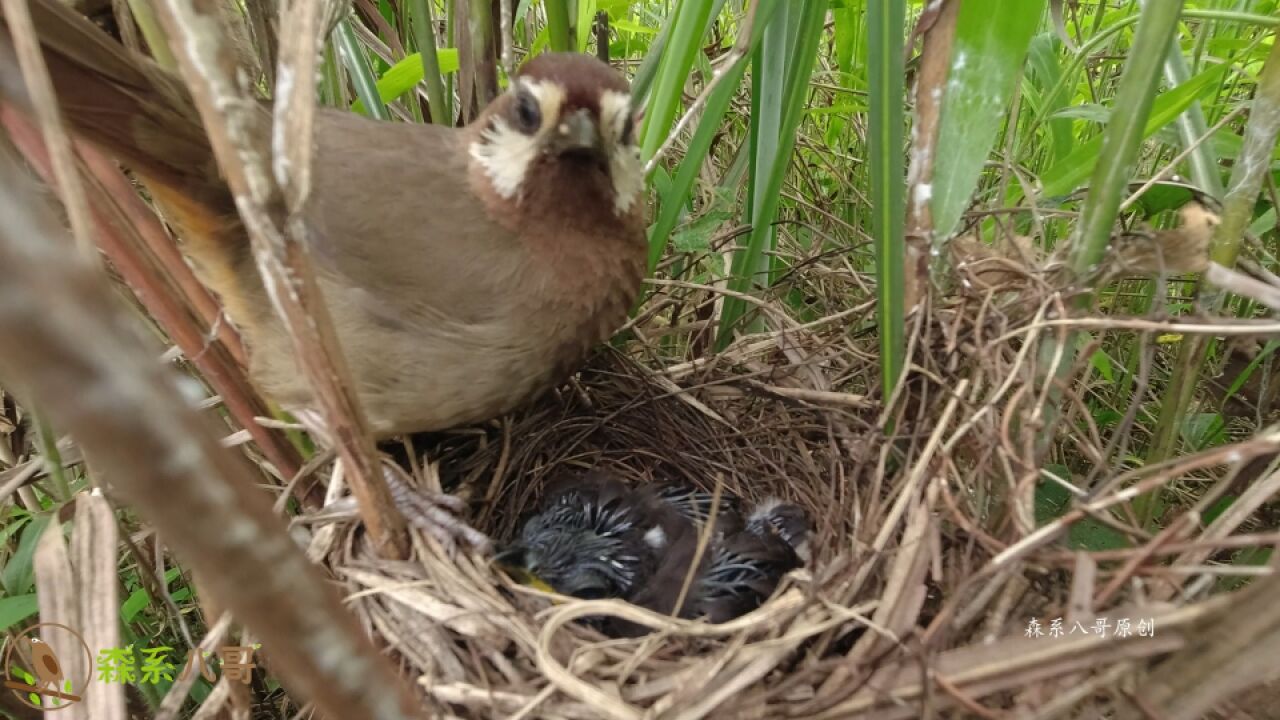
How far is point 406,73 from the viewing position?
1.18 meters

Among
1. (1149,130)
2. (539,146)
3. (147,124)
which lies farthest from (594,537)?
(1149,130)

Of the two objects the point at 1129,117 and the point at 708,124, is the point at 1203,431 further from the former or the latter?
the point at 708,124

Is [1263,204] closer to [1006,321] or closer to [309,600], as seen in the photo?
[1006,321]

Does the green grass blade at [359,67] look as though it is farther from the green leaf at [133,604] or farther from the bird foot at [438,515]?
the green leaf at [133,604]

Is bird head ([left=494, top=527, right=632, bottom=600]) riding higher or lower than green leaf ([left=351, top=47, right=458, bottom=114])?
lower

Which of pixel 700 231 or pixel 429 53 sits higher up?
pixel 429 53

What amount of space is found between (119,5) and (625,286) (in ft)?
2.38

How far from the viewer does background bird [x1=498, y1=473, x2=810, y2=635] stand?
1.10 m

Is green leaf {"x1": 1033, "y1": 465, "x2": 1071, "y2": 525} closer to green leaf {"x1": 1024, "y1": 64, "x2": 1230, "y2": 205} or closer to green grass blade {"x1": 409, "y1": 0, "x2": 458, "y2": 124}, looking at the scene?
green leaf {"x1": 1024, "y1": 64, "x2": 1230, "y2": 205}

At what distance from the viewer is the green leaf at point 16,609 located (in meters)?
0.87

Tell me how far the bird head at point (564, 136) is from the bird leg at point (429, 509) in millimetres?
441

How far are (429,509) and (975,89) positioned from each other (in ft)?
2.85

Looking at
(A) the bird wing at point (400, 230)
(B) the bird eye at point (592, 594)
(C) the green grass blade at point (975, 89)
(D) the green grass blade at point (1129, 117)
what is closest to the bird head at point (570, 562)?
(B) the bird eye at point (592, 594)

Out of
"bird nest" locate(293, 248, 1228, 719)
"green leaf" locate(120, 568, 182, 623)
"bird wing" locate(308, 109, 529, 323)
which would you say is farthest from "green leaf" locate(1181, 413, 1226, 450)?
"green leaf" locate(120, 568, 182, 623)
